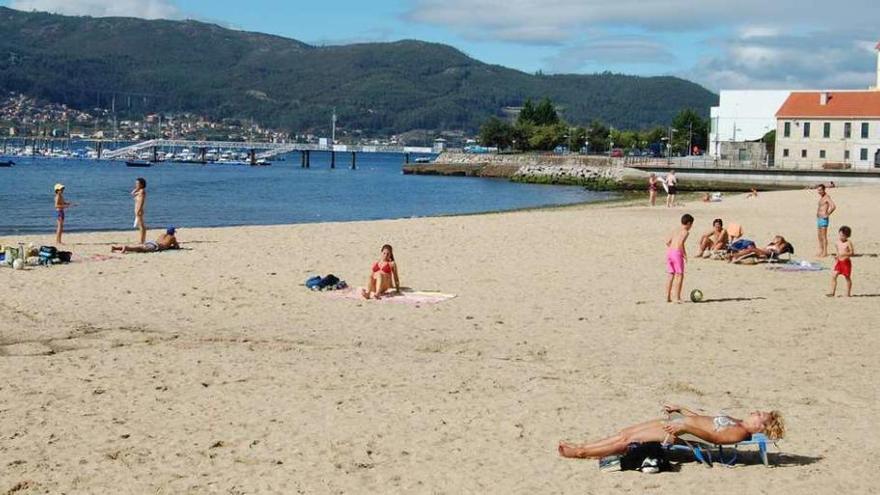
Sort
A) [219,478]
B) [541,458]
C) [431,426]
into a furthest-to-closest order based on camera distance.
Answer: [431,426] → [541,458] → [219,478]

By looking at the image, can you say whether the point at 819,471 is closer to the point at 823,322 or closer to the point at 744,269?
the point at 823,322

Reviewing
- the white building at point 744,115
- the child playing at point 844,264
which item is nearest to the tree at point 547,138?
the white building at point 744,115

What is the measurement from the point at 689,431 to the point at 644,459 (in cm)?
56

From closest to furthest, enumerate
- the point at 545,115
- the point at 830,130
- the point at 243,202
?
1. the point at 243,202
2. the point at 830,130
3. the point at 545,115

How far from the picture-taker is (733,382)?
10672 millimetres

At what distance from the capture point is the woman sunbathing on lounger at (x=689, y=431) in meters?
8.00

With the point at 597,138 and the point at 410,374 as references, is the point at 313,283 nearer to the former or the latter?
the point at 410,374

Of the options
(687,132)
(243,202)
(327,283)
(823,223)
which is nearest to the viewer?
(327,283)

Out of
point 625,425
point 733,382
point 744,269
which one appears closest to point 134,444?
point 625,425

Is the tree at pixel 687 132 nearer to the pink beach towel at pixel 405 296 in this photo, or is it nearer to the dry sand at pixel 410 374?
the dry sand at pixel 410 374

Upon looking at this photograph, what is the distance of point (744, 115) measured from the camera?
95188mm

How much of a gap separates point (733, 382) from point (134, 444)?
600cm

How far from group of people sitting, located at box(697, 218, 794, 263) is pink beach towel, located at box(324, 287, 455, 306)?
7.33 meters

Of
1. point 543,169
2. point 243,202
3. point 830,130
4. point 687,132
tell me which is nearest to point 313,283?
point 243,202
